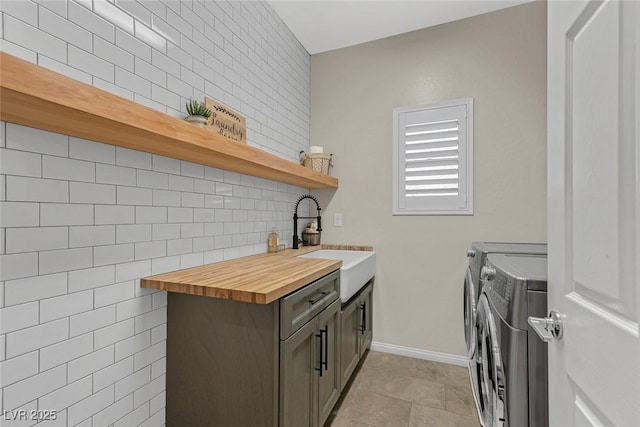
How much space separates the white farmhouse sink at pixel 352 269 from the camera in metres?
1.86

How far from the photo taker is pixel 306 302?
4.64 feet

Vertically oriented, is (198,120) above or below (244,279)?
above

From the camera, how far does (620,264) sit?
525 millimetres

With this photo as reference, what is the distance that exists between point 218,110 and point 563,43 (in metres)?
1.58

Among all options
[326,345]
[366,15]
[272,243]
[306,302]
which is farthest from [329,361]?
[366,15]

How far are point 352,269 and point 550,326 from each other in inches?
49.5

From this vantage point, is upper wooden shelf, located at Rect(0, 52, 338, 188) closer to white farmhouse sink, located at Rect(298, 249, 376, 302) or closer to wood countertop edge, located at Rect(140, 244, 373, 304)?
wood countertop edge, located at Rect(140, 244, 373, 304)

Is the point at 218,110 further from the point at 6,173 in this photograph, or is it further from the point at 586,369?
the point at 586,369

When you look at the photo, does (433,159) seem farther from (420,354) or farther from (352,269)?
(420,354)

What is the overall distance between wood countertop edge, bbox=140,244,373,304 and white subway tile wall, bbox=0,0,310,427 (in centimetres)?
12

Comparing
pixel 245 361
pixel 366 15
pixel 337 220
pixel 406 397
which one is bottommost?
pixel 406 397

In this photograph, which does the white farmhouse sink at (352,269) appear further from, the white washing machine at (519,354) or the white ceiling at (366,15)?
the white ceiling at (366,15)

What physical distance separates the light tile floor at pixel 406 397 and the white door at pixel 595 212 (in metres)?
1.20

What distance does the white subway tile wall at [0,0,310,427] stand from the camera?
0.95 meters
